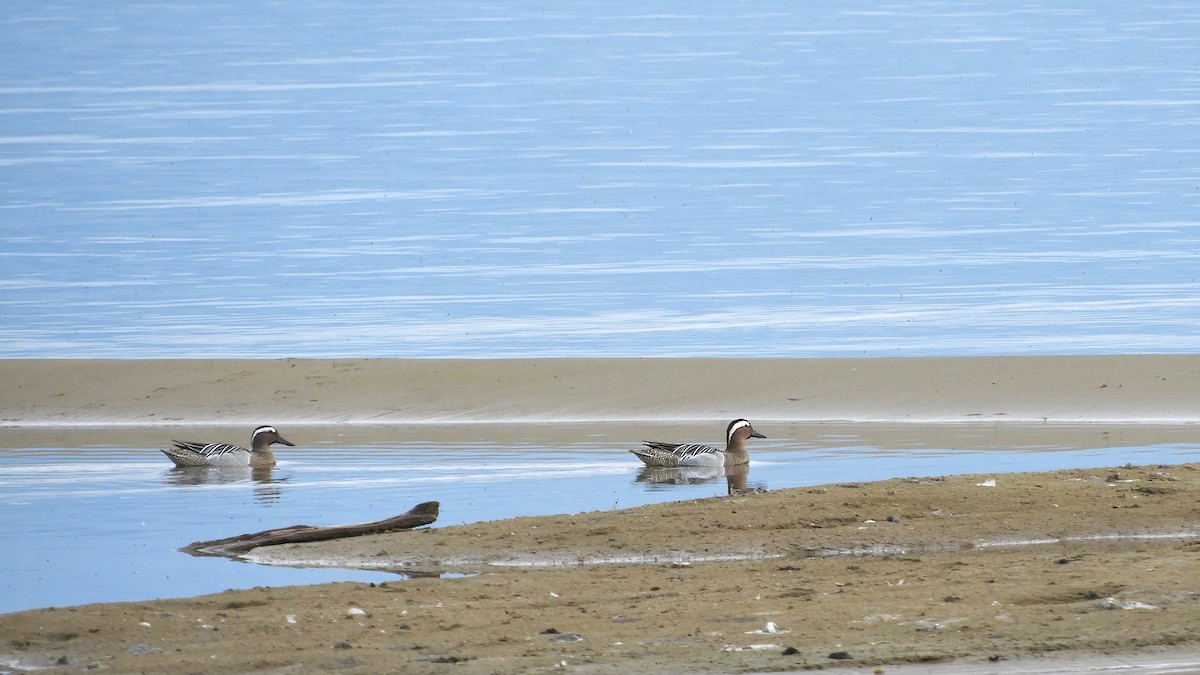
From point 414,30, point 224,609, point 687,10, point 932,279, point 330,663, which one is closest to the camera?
point 330,663

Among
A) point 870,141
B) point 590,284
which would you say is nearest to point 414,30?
point 870,141

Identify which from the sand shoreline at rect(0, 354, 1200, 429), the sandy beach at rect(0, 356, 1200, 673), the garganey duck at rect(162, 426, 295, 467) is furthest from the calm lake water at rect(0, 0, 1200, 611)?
the sand shoreline at rect(0, 354, 1200, 429)

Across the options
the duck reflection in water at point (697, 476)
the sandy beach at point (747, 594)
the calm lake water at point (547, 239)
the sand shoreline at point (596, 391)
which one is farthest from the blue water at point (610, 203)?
the sandy beach at point (747, 594)

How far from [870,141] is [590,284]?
818 inches

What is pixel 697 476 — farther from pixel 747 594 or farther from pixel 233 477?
pixel 747 594

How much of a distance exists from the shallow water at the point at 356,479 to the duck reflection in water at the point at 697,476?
8 centimetres

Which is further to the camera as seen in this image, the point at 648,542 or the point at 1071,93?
the point at 1071,93

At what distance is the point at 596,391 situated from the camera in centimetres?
1894

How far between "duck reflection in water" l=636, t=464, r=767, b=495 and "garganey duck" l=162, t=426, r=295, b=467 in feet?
9.99

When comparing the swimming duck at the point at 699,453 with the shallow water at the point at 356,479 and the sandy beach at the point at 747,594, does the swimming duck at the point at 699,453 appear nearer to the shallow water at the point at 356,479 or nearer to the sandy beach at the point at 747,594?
the shallow water at the point at 356,479

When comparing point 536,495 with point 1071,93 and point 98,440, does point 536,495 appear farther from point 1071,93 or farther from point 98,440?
point 1071,93

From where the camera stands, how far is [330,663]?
26.6 feet

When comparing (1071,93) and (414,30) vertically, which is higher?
(414,30)

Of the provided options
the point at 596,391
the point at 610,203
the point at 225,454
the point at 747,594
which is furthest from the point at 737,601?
the point at 610,203
